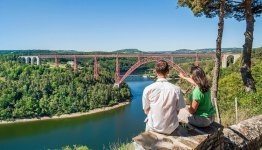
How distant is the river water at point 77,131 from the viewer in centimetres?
2345

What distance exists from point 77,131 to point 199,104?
84.0 ft

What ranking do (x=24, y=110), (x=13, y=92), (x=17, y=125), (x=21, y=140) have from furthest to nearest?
(x=13, y=92) → (x=24, y=110) → (x=17, y=125) → (x=21, y=140)

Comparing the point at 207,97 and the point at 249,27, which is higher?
the point at 249,27

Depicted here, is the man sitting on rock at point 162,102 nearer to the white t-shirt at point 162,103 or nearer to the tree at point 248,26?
the white t-shirt at point 162,103

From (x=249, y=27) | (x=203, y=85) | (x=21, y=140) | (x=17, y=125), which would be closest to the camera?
(x=203, y=85)

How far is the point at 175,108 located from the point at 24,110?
1464 inches

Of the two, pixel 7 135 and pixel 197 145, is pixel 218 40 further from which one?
pixel 7 135

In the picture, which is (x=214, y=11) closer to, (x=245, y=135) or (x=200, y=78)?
(x=245, y=135)

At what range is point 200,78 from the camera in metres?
2.54

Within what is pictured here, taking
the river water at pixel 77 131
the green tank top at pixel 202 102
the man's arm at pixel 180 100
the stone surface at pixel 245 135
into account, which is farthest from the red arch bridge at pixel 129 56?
the man's arm at pixel 180 100

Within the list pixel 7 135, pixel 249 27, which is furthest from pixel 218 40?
pixel 7 135

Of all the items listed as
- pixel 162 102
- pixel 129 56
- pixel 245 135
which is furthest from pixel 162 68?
pixel 129 56

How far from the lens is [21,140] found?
2505cm

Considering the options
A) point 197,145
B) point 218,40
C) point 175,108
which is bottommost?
point 197,145
